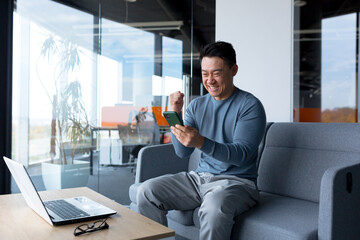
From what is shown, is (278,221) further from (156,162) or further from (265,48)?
(265,48)

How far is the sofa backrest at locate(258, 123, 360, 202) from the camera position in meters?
1.92

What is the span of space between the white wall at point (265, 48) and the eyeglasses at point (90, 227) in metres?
1.83

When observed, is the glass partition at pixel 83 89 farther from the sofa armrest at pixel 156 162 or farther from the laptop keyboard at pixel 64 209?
the laptop keyboard at pixel 64 209

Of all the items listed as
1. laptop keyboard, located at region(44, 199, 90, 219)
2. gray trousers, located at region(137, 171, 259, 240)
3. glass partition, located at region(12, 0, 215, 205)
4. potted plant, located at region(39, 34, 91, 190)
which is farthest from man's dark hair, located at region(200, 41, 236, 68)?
potted plant, located at region(39, 34, 91, 190)

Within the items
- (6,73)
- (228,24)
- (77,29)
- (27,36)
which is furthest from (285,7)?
(6,73)

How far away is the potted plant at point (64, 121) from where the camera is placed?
3621 millimetres

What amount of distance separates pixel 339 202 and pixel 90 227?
103 cm

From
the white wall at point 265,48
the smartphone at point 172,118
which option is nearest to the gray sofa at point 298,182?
the white wall at point 265,48

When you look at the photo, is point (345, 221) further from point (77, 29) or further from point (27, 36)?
point (27, 36)

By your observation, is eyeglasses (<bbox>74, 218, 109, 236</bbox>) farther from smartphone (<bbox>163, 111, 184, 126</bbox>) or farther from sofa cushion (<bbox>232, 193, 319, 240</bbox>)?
sofa cushion (<bbox>232, 193, 319, 240</bbox>)

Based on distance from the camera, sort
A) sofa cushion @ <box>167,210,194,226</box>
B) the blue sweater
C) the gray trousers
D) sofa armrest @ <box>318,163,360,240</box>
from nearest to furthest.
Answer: sofa armrest @ <box>318,163,360,240</box>, the gray trousers, the blue sweater, sofa cushion @ <box>167,210,194,226</box>

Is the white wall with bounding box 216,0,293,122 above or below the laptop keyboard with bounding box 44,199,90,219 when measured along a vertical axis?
above

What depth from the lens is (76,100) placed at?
3635 mm

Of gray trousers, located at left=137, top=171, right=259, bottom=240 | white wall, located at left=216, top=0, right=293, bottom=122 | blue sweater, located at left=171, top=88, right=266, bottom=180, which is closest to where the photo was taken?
gray trousers, located at left=137, top=171, right=259, bottom=240
